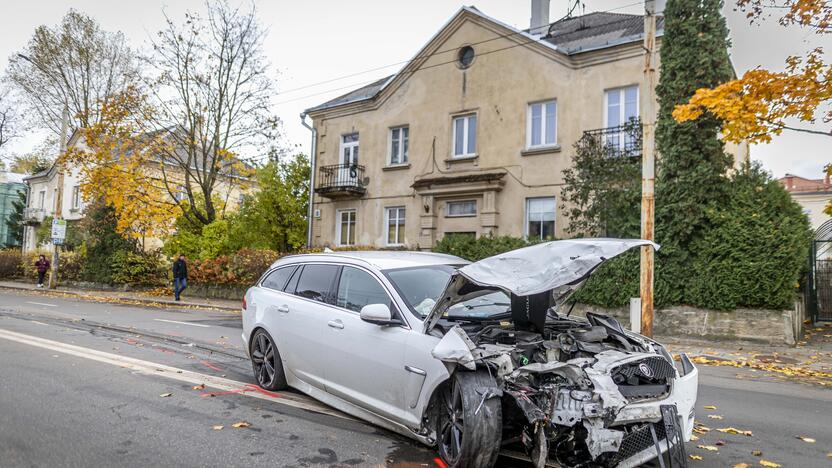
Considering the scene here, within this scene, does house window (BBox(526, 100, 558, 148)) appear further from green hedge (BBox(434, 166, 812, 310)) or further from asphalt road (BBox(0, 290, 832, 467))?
asphalt road (BBox(0, 290, 832, 467))

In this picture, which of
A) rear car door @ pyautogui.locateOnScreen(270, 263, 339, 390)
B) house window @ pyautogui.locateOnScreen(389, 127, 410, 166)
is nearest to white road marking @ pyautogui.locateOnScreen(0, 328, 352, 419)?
rear car door @ pyautogui.locateOnScreen(270, 263, 339, 390)

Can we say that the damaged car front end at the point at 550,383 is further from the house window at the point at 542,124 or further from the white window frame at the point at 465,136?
the white window frame at the point at 465,136

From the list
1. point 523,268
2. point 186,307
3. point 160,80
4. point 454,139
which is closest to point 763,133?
point 523,268

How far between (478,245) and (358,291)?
11.6 meters

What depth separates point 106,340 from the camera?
9.91 m

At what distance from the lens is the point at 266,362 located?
20.6 feet

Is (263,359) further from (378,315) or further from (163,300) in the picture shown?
(163,300)

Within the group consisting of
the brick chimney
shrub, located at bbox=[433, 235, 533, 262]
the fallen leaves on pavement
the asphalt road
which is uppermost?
the brick chimney

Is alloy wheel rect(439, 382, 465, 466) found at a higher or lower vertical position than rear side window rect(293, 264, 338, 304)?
lower

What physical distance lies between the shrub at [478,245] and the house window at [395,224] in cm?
383

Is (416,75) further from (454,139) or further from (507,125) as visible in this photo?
(507,125)

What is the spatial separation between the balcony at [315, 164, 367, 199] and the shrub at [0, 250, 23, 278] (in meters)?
25.0

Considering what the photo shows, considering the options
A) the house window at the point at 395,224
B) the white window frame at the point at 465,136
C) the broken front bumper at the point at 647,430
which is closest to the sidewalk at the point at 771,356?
the broken front bumper at the point at 647,430

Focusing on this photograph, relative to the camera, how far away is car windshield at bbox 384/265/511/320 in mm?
4641
